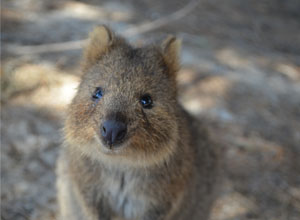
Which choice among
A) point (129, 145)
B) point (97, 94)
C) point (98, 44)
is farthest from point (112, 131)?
point (98, 44)

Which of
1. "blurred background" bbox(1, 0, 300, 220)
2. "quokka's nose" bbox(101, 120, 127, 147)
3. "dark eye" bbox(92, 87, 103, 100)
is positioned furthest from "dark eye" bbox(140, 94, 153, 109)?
"blurred background" bbox(1, 0, 300, 220)

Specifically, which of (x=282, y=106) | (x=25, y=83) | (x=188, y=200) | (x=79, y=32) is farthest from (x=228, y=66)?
(x=188, y=200)

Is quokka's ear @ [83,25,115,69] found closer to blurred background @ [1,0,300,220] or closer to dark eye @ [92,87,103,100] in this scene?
dark eye @ [92,87,103,100]

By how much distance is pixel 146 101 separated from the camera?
3.44 m

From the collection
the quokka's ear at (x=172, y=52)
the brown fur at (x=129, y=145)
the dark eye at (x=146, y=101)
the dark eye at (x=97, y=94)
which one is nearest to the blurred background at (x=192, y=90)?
the brown fur at (x=129, y=145)

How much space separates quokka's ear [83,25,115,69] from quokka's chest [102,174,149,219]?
1125 millimetres

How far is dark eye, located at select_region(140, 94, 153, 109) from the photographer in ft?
11.2

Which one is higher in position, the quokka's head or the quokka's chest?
the quokka's head

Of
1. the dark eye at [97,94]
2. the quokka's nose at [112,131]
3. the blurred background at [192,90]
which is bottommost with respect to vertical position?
the blurred background at [192,90]

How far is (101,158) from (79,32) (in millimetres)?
5100

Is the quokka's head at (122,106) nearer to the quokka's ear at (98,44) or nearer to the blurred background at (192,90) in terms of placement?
the quokka's ear at (98,44)

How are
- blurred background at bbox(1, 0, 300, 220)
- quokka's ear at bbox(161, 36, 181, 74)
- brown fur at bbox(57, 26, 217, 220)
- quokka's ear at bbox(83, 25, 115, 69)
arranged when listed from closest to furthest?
brown fur at bbox(57, 26, 217, 220) → quokka's ear at bbox(83, 25, 115, 69) → quokka's ear at bbox(161, 36, 181, 74) → blurred background at bbox(1, 0, 300, 220)

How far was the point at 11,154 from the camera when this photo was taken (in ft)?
17.2

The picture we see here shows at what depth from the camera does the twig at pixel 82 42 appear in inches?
276
